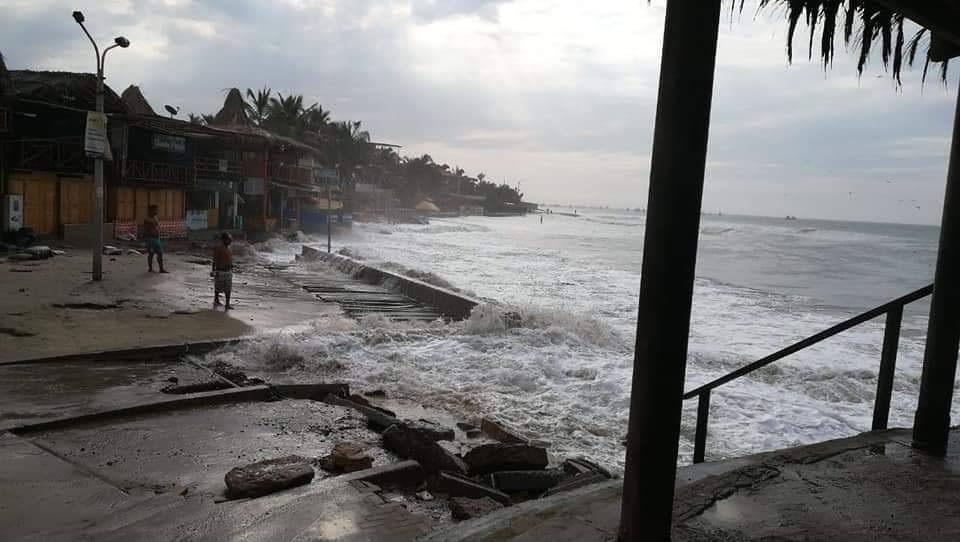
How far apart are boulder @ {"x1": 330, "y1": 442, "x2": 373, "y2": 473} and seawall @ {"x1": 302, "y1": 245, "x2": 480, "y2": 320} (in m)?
8.87

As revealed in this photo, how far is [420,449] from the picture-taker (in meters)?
5.39

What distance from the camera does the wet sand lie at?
9.03m

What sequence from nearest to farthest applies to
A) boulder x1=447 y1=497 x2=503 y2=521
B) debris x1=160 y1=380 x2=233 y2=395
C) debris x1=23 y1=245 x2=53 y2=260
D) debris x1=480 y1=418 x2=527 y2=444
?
boulder x1=447 y1=497 x2=503 y2=521 < debris x1=480 y1=418 x2=527 y2=444 < debris x1=160 y1=380 x2=233 y2=395 < debris x1=23 y1=245 x2=53 y2=260

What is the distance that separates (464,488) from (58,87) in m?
26.1

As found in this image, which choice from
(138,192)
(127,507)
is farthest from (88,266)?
(127,507)

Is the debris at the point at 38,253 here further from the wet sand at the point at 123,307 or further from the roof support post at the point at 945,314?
the roof support post at the point at 945,314

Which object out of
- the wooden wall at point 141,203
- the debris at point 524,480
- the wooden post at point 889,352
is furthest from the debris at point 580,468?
the wooden wall at point 141,203

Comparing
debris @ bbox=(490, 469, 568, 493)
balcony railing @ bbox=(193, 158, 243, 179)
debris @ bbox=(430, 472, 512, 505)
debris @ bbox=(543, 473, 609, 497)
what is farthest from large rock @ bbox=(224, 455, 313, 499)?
balcony railing @ bbox=(193, 158, 243, 179)

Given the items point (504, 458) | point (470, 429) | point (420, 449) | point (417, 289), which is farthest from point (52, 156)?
point (504, 458)

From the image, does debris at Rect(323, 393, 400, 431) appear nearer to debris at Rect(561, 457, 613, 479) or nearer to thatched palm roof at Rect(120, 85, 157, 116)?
debris at Rect(561, 457, 613, 479)

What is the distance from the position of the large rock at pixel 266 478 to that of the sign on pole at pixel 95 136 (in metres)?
12.3

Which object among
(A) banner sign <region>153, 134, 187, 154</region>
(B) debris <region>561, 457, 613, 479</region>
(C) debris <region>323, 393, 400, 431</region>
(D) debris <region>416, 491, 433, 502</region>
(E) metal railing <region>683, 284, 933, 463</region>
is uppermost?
(A) banner sign <region>153, 134, 187, 154</region>

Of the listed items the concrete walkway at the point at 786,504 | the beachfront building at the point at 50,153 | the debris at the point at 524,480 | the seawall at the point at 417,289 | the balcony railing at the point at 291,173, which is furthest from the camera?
the balcony railing at the point at 291,173

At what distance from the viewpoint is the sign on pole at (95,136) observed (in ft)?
45.4
